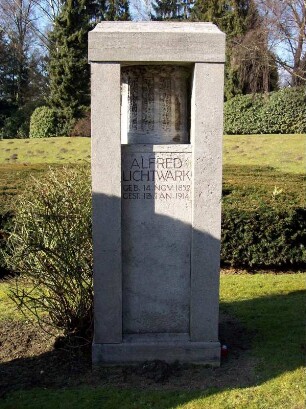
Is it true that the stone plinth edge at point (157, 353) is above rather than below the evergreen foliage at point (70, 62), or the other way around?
below

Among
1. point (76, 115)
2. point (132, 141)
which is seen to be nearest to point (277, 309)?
point (132, 141)

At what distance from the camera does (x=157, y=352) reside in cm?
415

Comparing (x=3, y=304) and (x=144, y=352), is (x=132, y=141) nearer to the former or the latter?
(x=144, y=352)

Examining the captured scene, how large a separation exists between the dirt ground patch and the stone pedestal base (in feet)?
0.19

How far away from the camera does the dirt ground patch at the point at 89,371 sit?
3.88 meters

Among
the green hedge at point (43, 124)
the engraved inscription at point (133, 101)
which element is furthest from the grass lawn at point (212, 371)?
the green hedge at point (43, 124)

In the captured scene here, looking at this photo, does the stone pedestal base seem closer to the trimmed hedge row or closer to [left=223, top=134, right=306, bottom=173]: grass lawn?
the trimmed hedge row

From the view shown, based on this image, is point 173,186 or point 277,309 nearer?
point 173,186

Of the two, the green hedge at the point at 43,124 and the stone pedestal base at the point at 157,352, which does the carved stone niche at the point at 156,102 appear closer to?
the stone pedestal base at the point at 157,352

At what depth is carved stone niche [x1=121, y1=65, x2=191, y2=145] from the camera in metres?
4.12

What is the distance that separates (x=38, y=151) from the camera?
18.7 m

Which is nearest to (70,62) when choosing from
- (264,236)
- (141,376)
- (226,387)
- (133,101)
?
(264,236)

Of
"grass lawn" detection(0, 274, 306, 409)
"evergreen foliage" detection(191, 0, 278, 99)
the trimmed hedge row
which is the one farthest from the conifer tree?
"grass lawn" detection(0, 274, 306, 409)

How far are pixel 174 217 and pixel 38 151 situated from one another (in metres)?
15.4
